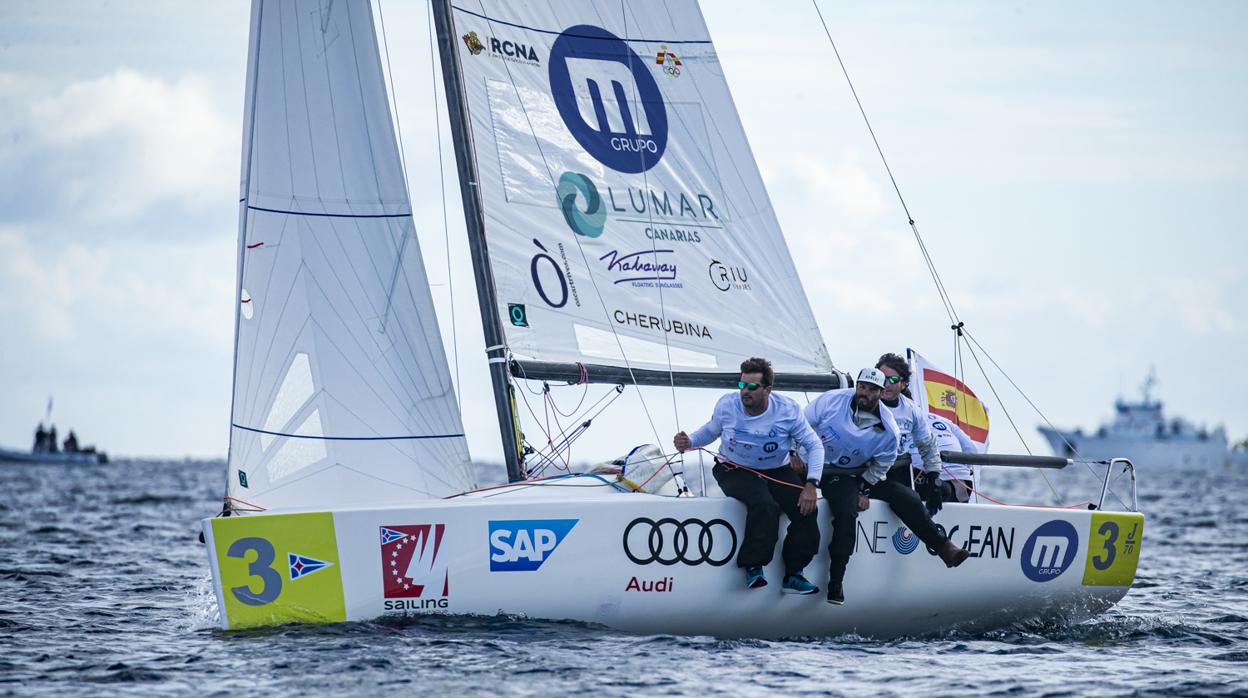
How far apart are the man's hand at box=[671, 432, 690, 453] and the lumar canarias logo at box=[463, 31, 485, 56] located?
2.86m

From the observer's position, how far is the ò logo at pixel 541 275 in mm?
8797

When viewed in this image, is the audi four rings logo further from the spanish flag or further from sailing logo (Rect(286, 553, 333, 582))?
the spanish flag

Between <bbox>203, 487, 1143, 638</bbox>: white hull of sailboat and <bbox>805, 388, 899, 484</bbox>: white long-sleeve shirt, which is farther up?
<bbox>805, 388, 899, 484</bbox>: white long-sleeve shirt

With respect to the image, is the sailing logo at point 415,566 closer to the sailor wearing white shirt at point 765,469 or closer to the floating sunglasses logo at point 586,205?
the sailor wearing white shirt at point 765,469

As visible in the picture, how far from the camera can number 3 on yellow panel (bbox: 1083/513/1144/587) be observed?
888 centimetres

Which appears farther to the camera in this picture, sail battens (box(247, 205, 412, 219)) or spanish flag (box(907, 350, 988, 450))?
spanish flag (box(907, 350, 988, 450))

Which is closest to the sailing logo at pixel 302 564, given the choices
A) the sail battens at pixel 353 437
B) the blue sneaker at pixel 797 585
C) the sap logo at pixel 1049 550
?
the sail battens at pixel 353 437

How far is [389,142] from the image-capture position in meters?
8.85

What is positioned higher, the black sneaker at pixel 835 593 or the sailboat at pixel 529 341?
the sailboat at pixel 529 341

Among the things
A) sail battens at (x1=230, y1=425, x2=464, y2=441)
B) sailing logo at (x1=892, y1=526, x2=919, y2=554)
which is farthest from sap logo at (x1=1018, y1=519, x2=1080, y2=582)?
sail battens at (x1=230, y1=425, x2=464, y2=441)

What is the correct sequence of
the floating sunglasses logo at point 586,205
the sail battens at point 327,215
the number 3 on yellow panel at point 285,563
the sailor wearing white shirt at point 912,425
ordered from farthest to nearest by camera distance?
the floating sunglasses logo at point 586,205 → the sail battens at point 327,215 → the sailor wearing white shirt at point 912,425 → the number 3 on yellow panel at point 285,563

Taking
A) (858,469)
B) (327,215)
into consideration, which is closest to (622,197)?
(327,215)

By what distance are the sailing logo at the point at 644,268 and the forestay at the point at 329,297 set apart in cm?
122

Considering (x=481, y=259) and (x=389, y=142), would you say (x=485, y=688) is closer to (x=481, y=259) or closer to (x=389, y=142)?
(x=481, y=259)
